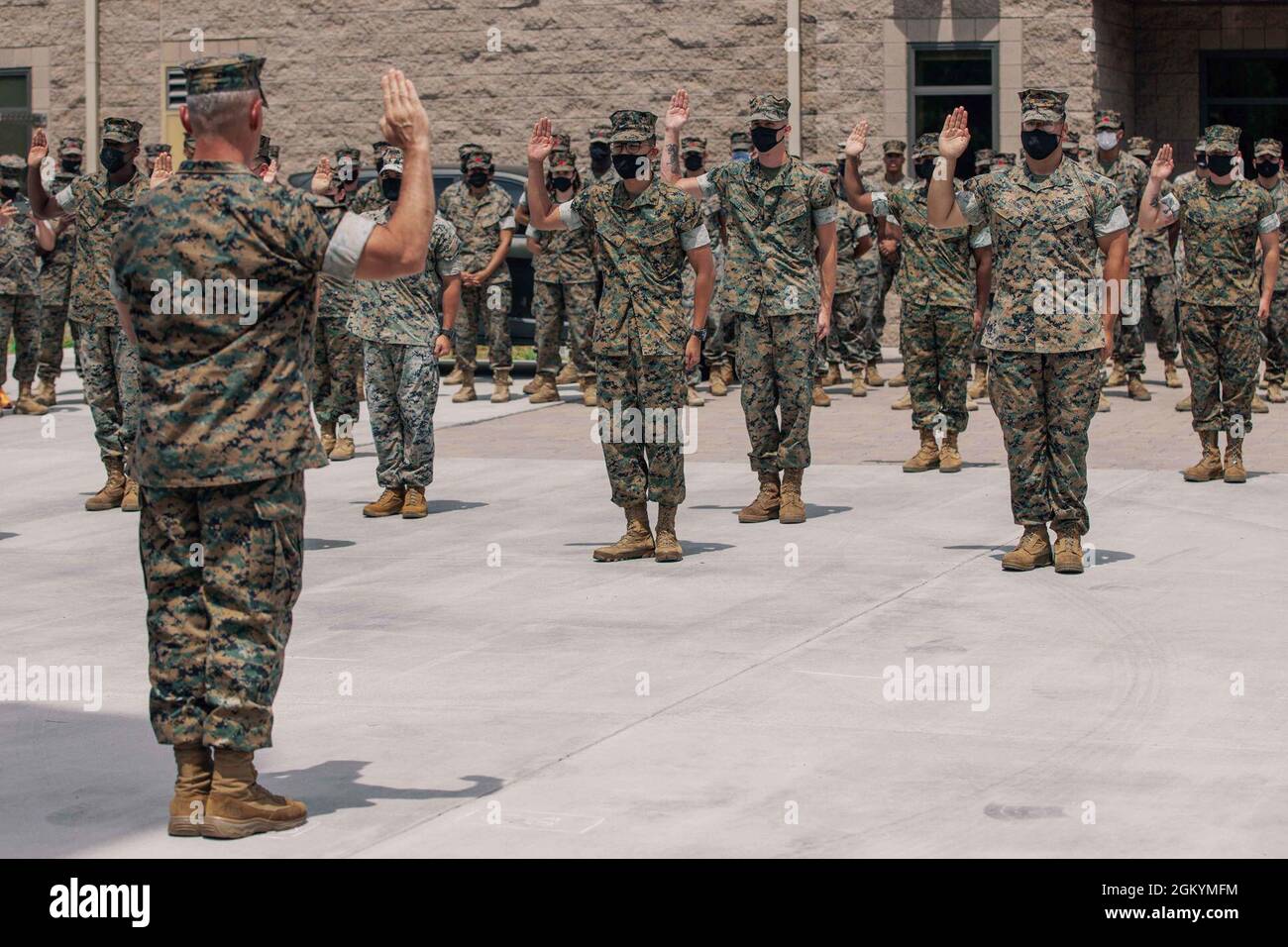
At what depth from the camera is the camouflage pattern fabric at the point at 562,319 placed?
1866 centimetres

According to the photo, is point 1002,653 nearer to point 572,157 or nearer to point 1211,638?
point 1211,638

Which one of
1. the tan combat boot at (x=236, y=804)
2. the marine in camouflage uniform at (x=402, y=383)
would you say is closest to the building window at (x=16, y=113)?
the marine in camouflage uniform at (x=402, y=383)

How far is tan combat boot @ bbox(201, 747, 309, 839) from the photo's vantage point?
5.89 m

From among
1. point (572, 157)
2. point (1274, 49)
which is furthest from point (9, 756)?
point (1274, 49)

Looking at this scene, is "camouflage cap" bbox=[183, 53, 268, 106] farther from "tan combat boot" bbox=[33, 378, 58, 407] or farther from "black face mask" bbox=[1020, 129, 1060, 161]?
"tan combat boot" bbox=[33, 378, 58, 407]

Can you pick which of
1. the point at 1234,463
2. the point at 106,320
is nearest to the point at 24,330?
the point at 106,320

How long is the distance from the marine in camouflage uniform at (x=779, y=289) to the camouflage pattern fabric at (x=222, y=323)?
19.9 feet

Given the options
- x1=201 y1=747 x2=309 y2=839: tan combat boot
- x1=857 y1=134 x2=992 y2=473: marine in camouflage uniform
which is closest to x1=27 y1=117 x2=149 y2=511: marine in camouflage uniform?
x1=857 y1=134 x2=992 y2=473: marine in camouflage uniform

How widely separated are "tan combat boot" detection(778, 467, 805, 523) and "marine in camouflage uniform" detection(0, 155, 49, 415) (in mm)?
8697

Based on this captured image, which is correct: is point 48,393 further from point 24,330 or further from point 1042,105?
point 1042,105

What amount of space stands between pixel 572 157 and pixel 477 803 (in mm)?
12598

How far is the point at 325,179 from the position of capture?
42.7 ft

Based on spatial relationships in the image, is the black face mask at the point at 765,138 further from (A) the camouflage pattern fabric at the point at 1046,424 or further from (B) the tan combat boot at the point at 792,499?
(A) the camouflage pattern fabric at the point at 1046,424

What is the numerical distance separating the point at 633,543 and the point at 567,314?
8284mm
